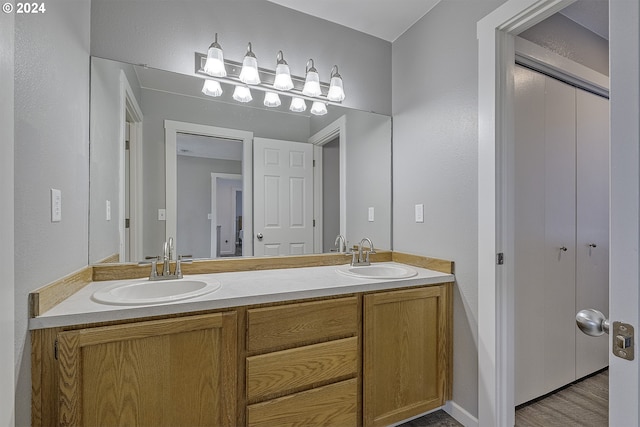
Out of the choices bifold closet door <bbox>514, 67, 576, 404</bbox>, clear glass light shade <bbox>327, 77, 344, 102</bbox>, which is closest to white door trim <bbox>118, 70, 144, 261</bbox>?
clear glass light shade <bbox>327, 77, 344, 102</bbox>

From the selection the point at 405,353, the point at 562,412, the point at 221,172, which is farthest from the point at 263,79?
the point at 562,412

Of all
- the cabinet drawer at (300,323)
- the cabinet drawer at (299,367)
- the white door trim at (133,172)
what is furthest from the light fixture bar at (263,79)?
the cabinet drawer at (299,367)

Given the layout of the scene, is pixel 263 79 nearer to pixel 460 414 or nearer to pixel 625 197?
pixel 625 197

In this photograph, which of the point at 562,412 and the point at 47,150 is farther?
the point at 562,412

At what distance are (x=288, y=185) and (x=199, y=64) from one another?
2.84ft

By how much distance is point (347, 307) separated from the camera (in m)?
1.40

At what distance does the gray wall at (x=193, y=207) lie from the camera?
66.9 inches

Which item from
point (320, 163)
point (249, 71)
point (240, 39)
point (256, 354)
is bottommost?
point (256, 354)

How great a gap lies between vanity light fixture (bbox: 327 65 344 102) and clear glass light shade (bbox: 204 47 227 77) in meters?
0.69

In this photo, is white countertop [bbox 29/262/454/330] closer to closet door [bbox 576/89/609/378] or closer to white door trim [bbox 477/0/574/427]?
white door trim [bbox 477/0/574/427]

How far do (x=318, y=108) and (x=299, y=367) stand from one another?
1562 mm

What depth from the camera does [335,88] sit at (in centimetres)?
197

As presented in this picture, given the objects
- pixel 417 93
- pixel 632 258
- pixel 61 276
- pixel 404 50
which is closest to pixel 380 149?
pixel 417 93

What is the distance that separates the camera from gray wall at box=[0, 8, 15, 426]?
0.75 m
